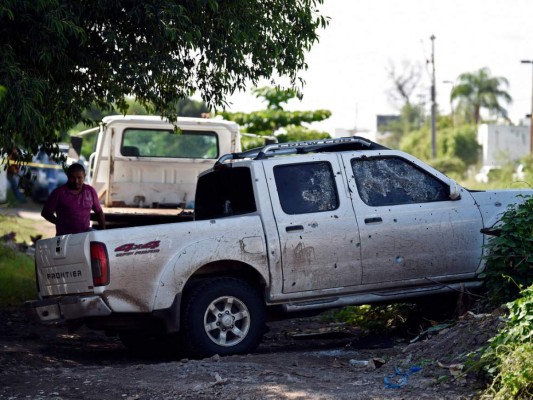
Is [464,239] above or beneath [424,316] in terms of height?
above

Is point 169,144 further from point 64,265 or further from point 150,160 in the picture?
point 64,265

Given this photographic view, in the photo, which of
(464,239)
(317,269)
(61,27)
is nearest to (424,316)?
(464,239)

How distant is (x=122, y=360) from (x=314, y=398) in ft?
11.3

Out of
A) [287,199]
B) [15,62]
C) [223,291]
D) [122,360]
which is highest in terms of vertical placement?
[15,62]

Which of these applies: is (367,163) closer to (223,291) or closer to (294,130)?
(223,291)

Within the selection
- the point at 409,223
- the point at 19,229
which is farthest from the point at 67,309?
the point at 19,229

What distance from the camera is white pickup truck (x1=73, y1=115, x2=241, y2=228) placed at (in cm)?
1582

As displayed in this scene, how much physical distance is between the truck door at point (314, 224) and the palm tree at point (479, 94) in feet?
234

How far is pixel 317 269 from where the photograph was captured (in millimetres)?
9594

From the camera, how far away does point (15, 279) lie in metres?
15.2

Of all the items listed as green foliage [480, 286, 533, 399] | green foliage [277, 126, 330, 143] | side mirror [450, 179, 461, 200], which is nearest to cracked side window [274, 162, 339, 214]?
side mirror [450, 179, 461, 200]

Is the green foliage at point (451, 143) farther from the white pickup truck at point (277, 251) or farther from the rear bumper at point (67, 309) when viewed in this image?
the rear bumper at point (67, 309)

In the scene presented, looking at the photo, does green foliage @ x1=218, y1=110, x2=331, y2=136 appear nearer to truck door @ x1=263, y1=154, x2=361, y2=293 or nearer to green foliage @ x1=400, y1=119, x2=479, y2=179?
truck door @ x1=263, y1=154, x2=361, y2=293

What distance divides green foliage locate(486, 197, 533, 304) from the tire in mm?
2116
